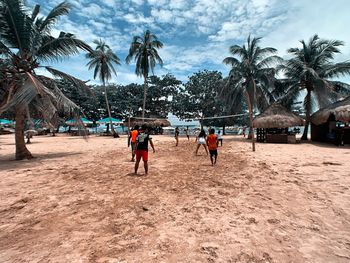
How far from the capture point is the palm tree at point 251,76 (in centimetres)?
2056

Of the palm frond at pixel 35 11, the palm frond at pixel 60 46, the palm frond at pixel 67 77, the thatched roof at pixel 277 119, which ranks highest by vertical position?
the palm frond at pixel 35 11

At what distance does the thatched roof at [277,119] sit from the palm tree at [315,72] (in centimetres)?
114

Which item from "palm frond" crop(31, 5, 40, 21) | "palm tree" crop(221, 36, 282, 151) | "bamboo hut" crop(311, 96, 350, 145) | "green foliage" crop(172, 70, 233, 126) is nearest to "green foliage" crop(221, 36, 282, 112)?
"palm tree" crop(221, 36, 282, 151)

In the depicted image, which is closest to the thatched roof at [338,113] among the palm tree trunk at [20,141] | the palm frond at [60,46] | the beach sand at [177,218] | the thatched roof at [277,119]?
the thatched roof at [277,119]

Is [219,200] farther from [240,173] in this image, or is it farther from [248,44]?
[248,44]

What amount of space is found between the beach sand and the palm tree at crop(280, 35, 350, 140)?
13372 millimetres

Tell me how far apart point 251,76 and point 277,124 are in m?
6.34

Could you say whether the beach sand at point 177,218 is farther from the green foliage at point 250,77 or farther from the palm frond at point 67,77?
the green foliage at point 250,77

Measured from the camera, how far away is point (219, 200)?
4535 millimetres

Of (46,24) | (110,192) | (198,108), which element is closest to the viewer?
(110,192)

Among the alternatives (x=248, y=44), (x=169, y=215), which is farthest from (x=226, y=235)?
(x=248, y=44)

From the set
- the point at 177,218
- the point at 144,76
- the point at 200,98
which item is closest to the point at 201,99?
the point at 200,98

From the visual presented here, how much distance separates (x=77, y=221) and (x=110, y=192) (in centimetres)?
152

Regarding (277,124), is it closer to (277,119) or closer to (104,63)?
(277,119)
